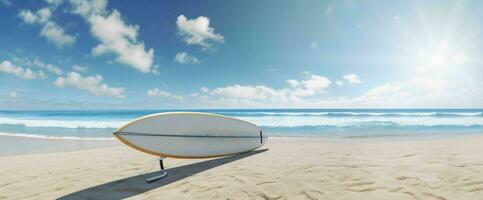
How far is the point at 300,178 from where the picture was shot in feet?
13.2

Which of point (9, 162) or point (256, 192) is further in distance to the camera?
point (9, 162)

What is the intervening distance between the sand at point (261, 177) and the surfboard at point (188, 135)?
1.15 feet

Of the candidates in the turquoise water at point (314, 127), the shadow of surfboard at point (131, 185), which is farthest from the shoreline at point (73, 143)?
the shadow of surfboard at point (131, 185)

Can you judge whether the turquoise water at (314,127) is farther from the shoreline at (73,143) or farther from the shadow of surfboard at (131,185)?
the shadow of surfboard at (131,185)

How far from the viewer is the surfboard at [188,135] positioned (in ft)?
14.7

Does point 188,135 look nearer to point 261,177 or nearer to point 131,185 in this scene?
point 131,185

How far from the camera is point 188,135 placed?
5320mm

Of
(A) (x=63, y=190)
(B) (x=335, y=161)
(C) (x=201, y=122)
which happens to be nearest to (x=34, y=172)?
(A) (x=63, y=190)

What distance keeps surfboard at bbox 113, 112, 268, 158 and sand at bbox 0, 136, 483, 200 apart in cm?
35

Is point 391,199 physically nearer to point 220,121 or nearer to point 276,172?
point 276,172

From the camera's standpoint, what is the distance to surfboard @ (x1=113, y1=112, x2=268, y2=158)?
4469mm

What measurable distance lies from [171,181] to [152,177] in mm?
433

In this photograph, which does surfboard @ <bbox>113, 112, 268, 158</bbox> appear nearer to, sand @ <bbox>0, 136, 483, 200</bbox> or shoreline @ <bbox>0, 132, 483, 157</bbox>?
sand @ <bbox>0, 136, 483, 200</bbox>

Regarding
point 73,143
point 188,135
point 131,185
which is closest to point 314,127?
point 188,135
